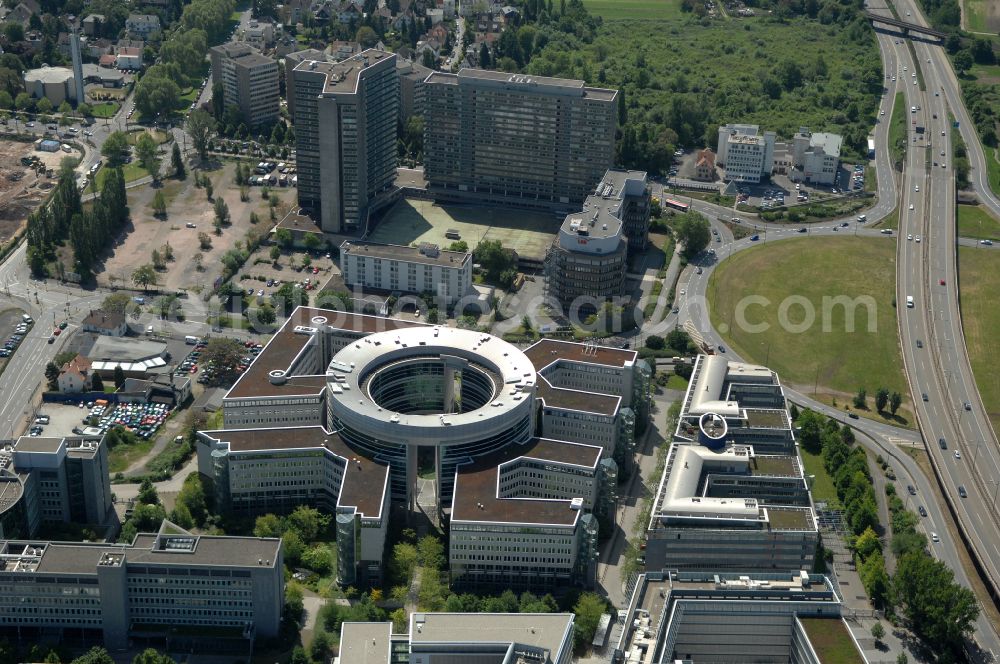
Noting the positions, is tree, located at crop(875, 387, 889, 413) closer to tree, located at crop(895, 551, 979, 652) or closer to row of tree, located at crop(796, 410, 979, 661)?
row of tree, located at crop(796, 410, 979, 661)

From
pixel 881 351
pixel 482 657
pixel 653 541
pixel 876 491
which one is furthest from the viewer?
pixel 881 351

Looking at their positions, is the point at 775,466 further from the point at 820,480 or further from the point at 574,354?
the point at 574,354

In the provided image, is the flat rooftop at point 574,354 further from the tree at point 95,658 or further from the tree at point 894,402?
the tree at point 95,658

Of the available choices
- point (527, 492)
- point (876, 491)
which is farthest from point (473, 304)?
point (876, 491)

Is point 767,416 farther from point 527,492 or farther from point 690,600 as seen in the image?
point 690,600

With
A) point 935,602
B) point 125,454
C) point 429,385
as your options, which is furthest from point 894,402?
point 125,454
